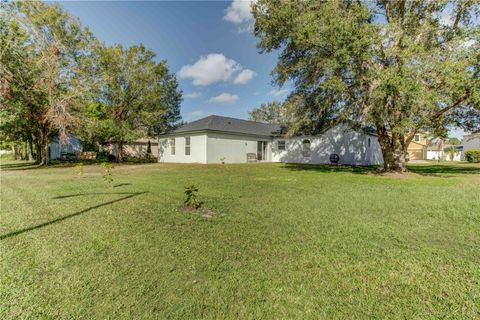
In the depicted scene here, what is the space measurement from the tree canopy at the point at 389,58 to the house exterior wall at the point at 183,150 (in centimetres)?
975

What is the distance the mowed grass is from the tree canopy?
5898 mm

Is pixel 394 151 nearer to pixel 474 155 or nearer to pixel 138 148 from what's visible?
pixel 474 155

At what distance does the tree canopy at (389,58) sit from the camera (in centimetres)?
995

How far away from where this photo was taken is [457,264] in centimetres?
317

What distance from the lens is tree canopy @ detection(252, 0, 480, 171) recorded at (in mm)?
9945

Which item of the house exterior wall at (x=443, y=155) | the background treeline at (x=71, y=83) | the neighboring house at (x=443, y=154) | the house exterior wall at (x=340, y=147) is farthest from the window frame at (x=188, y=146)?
the house exterior wall at (x=443, y=155)

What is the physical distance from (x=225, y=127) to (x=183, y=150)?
4512mm

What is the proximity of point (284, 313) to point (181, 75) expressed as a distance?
27.5 metres

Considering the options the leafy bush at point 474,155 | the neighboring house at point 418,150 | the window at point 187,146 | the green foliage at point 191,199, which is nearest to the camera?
the green foliage at point 191,199

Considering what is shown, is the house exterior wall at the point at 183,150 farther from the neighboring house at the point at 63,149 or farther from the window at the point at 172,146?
the neighboring house at the point at 63,149

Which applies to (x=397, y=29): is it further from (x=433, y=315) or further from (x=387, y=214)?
(x=433, y=315)

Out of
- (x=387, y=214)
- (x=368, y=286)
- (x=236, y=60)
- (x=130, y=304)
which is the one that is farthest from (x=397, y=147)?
(x=236, y=60)

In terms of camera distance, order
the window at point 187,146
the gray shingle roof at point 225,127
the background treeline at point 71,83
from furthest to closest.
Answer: the window at point 187,146, the gray shingle roof at point 225,127, the background treeline at point 71,83

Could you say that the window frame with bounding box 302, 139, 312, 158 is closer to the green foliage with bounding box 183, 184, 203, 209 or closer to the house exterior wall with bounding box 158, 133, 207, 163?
the house exterior wall with bounding box 158, 133, 207, 163
